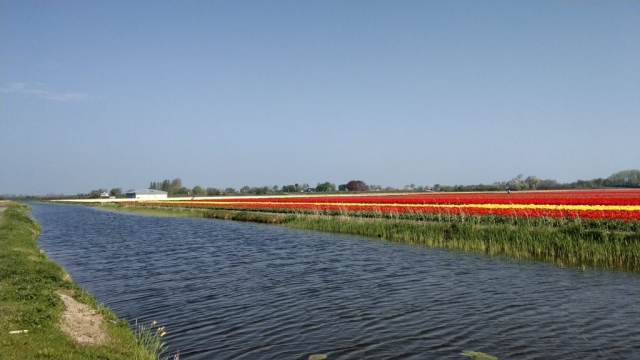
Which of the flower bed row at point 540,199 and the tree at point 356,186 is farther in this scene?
the tree at point 356,186

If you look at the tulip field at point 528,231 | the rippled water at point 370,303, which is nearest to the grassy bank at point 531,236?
the tulip field at point 528,231

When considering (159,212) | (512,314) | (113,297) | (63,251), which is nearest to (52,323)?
(113,297)

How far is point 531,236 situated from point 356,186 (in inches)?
6114

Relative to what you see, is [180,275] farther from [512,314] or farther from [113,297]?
[512,314]

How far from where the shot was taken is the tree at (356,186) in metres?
172

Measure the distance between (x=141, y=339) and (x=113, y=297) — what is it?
16.7ft

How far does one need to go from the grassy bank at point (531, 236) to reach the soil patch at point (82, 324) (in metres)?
14.0

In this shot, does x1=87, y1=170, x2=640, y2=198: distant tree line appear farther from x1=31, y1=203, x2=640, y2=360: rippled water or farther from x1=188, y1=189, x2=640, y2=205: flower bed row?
x1=31, y1=203, x2=640, y2=360: rippled water

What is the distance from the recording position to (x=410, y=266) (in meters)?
16.3

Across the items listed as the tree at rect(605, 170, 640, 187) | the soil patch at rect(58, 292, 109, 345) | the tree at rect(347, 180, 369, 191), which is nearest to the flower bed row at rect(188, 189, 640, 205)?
the soil patch at rect(58, 292, 109, 345)

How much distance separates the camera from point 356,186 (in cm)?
17362

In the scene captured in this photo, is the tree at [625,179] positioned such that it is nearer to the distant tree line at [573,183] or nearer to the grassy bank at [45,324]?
the distant tree line at [573,183]

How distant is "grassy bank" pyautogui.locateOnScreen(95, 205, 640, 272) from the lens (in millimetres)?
15734

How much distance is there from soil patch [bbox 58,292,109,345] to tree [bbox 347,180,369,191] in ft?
532
